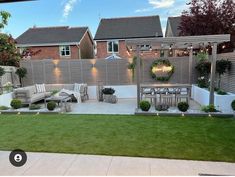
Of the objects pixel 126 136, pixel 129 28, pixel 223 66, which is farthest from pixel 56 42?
pixel 126 136

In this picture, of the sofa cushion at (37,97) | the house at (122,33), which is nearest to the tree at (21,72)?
the sofa cushion at (37,97)

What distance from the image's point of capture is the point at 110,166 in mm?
3262

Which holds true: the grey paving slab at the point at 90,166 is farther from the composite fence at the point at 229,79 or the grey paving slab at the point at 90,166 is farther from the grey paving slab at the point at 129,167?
the composite fence at the point at 229,79

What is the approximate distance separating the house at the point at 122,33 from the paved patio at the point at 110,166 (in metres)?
14.6

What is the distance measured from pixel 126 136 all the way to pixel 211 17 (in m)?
8.86

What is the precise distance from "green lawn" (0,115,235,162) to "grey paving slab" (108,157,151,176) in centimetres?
22

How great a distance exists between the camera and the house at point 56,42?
1839cm

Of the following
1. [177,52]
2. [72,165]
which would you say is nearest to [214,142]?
[72,165]

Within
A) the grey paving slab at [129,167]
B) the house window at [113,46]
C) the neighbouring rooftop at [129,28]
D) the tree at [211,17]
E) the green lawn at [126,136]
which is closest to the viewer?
the grey paving slab at [129,167]

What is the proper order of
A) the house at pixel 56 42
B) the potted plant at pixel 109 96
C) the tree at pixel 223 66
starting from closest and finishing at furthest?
the tree at pixel 223 66 < the potted plant at pixel 109 96 < the house at pixel 56 42

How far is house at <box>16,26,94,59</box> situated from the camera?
18391 millimetres

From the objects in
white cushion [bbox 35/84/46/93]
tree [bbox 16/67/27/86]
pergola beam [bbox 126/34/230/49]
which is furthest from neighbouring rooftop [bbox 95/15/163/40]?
pergola beam [bbox 126/34/230/49]

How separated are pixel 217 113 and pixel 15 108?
255 inches

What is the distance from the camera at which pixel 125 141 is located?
14.2 ft
